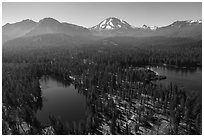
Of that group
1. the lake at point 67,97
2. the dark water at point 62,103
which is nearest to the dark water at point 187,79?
the lake at point 67,97

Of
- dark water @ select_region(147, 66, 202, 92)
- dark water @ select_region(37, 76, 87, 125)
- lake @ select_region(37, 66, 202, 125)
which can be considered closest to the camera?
dark water @ select_region(37, 76, 87, 125)

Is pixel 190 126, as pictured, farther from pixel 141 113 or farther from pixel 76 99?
pixel 76 99

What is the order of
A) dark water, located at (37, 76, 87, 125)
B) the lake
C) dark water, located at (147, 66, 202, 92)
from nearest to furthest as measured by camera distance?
dark water, located at (37, 76, 87, 125), the lake, dark water, located at (147, 66, 202, 92)

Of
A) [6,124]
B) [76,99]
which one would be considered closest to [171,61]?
[76,99]

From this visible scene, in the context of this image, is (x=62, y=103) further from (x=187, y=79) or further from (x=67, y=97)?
(x=187, y=79)

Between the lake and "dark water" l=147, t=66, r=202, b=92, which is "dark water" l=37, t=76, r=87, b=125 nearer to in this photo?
the lake

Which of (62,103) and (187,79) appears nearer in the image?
(62,103)

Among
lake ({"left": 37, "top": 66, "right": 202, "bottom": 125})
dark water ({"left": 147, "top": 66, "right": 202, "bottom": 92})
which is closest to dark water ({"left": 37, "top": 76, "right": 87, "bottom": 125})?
lake ({"left": 37, "top": 66, "right": 202, "bottom": 125})

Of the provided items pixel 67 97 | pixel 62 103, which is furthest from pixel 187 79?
pixel 62 103

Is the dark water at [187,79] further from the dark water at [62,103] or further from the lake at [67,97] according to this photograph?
the dark water at [62,103]
